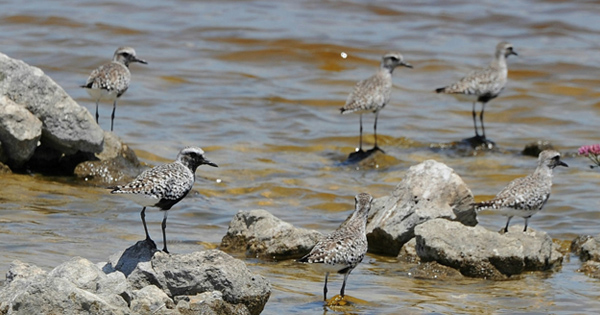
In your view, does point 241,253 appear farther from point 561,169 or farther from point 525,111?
point 525,111

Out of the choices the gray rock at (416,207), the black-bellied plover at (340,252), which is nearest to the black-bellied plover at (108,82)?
the gray rock at (416,207)

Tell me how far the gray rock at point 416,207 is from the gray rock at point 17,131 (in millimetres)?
4737

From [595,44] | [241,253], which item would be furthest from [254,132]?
[595,44]

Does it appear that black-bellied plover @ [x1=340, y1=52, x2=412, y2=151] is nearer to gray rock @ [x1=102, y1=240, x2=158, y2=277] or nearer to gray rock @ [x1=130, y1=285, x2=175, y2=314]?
gray rock @ [x1=102, y1=240, x2=158, y2=277]

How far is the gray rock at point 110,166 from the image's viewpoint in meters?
13.3

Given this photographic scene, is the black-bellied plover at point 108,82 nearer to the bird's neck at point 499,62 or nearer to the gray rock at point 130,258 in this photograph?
the gray rock at point 130,258

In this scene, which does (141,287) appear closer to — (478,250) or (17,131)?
(478,250)

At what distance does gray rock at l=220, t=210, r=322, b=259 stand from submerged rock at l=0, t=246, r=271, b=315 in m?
2.26

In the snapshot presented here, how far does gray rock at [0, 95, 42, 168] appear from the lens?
40.8 feet

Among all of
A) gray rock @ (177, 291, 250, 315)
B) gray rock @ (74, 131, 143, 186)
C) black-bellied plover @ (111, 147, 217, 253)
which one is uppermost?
black-bellied plover @ (111, 147, 217, 253)

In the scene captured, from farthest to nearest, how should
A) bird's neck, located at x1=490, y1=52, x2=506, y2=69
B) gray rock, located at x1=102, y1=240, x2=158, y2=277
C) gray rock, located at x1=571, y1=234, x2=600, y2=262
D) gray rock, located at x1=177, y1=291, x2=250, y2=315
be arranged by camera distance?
bird's neck, located at x1=490, y1=52, x2=506, y2=69 < gray rock, located at x1=571, y1=234, x2=600, y2=262 < gray rock, located at x1=102, y1=240, x2=158, y2=277 < gray rock, located at x1=177, y1=291, x2=250, y2=315

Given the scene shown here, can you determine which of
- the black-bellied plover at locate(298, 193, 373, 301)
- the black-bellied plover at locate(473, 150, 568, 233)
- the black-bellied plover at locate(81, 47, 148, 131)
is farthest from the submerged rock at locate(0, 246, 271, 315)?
the black-bellied plover at locate(81, 47, 148, 131)

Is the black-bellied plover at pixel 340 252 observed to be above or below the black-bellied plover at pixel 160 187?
below

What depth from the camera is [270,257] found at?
33.8ft
